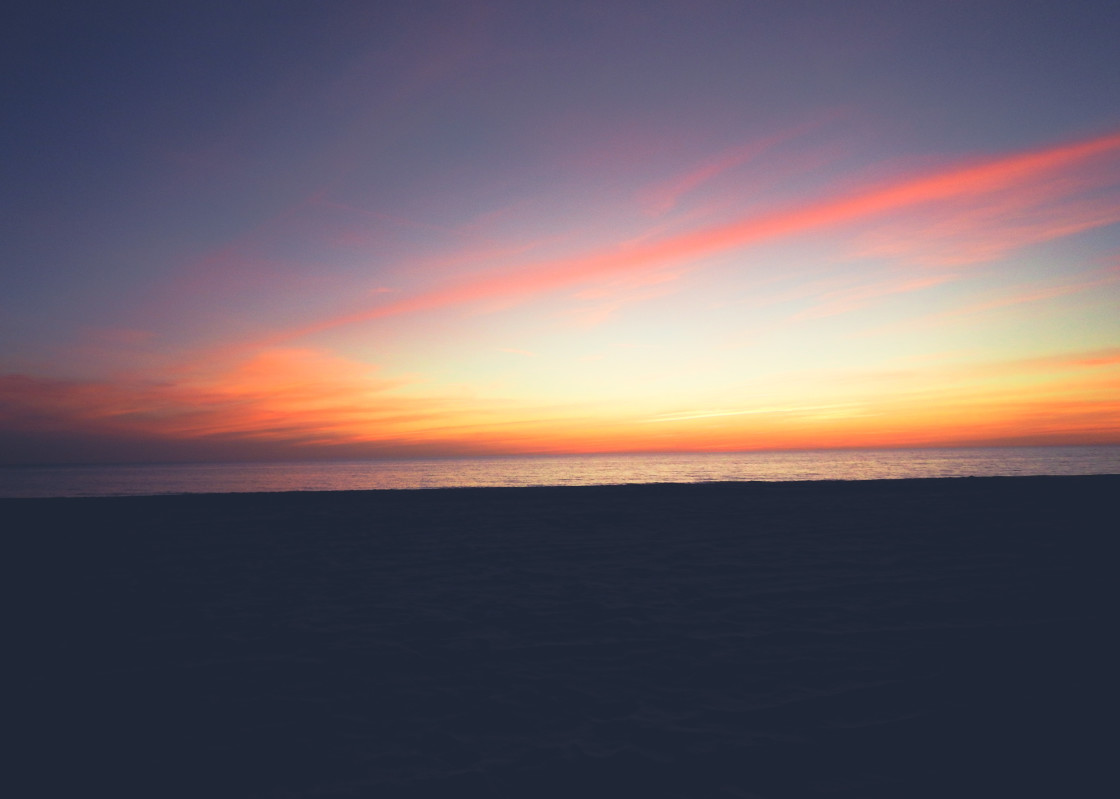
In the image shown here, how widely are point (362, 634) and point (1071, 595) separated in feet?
27.5

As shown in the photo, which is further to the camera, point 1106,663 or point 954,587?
point 954,587

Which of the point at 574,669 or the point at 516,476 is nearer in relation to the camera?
the point at 574,669

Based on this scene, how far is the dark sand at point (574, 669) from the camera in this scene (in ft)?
12.0

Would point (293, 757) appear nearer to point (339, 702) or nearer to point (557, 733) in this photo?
point (339, 702)

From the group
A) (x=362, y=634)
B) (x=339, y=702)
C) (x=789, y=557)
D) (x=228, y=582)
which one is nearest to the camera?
(x=339, y=702)

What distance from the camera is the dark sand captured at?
12.0 feet

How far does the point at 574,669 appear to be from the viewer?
5227 millimetres

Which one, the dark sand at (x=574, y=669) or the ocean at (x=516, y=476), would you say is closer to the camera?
the dark sand at (x=574, y=669)

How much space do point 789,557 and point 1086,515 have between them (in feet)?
30.5

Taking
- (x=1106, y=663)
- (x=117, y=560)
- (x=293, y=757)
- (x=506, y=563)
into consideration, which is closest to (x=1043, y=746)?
(x=1106, y=663)

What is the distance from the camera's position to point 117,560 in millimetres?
10805

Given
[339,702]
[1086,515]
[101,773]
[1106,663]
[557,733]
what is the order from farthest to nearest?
[1086,515], [1106,663], [339,702], [557,733], [101,773]

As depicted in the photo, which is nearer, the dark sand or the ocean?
the dark sand

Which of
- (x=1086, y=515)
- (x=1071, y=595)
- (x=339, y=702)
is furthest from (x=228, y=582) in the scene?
(x=1086, y=515)
